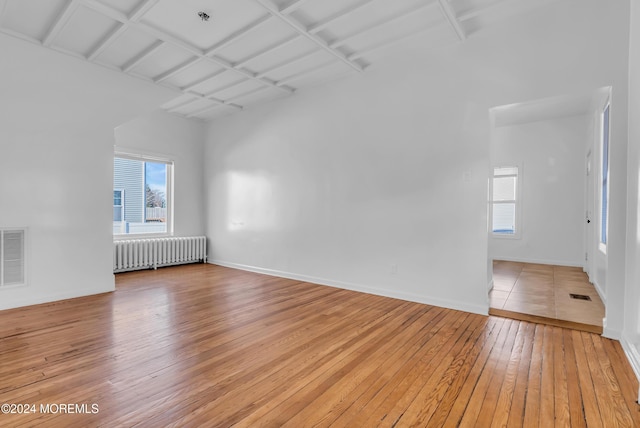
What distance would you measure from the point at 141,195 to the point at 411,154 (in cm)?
542

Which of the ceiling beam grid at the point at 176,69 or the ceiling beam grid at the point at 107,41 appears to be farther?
the ceiling beam grid at the point at 176,69

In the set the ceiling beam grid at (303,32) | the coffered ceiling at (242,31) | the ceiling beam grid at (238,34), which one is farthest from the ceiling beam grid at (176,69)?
the ceiling beam grid at (303,32)

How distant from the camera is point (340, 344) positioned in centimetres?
293

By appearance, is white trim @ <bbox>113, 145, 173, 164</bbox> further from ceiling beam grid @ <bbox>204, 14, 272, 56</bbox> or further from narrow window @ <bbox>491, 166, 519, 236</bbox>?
narrow window @ <bbox>491, 166, 519, 236</bbox>

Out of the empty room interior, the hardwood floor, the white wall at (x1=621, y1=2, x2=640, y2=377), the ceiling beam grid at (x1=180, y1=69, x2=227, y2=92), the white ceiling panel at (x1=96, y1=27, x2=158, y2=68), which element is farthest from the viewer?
the ceiling beam grid at (x1=180, y1=69, x2=227, y2=92)

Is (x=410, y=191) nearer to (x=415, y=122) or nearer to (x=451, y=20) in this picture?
(x=415, y=122)

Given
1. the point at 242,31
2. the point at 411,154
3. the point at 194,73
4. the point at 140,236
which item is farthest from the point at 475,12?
the point at 140,236

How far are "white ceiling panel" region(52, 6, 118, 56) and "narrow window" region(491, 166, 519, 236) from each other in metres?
7.78

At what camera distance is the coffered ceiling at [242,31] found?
131 inches

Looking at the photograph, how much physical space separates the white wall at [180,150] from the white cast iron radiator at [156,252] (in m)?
0.31

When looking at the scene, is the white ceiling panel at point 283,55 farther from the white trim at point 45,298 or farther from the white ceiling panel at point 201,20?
the white trim at point 45,298

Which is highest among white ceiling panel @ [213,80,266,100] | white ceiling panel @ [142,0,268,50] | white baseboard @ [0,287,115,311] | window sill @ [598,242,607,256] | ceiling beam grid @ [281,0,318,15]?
white ceiling panel @ [142,0,268,50]

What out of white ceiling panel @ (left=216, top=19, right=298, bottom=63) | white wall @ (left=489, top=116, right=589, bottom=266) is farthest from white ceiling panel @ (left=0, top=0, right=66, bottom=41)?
white wall @ (left=489, top=116, right=589, bottom=266)

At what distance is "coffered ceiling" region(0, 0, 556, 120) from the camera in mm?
3338
